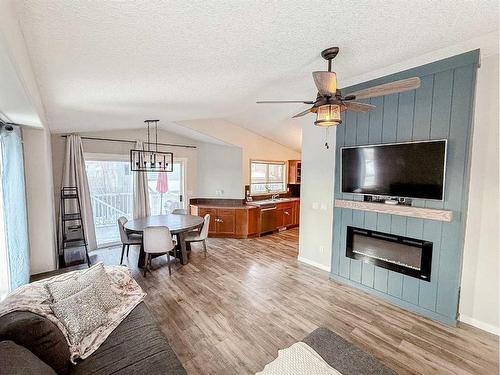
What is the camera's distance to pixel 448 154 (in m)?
2.55

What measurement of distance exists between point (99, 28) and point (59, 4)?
240mm

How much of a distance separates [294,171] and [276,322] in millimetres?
5161

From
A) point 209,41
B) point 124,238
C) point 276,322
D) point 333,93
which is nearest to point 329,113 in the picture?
point 333,93

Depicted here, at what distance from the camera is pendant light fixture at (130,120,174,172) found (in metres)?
5.00

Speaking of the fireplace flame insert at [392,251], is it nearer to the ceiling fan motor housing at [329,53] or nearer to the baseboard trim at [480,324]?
the baseboard trim at [480,324]

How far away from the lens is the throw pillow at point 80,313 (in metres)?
1.64

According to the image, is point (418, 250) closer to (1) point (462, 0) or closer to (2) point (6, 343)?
(1) point (462, 0)

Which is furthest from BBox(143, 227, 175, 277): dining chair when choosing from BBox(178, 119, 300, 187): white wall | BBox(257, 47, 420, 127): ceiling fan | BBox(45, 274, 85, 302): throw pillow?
BBox(257, 47, 420, 127): ceiling fan

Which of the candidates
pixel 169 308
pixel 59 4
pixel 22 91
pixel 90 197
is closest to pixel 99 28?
pixel 59 4

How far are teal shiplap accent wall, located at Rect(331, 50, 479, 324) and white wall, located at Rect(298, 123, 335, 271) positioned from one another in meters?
0.72

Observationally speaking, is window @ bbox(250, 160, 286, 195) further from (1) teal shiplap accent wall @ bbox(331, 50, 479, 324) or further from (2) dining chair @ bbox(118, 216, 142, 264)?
(1) teal shiplap accent wall @ bbox(331, 50, 479, 324)

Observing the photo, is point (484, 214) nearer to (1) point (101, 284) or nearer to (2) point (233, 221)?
(1) point (101, 284)

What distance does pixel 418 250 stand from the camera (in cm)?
281

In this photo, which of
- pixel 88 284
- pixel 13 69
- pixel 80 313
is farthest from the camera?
pixel 88 284
